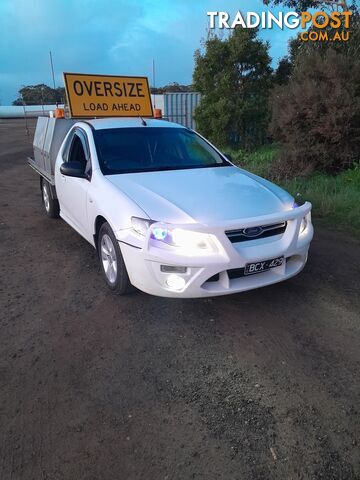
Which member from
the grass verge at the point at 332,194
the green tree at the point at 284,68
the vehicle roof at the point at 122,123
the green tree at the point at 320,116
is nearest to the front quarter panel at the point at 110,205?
the vehicle roof at the point at 122,123

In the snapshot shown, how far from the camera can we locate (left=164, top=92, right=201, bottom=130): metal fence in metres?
18.2

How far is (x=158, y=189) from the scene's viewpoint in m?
3.68

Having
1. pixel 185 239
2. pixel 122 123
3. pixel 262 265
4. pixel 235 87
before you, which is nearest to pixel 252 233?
pixel 262 265

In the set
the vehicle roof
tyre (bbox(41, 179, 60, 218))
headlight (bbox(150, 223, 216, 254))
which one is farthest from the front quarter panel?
tyre (bbox(41, 179, 60, 218))

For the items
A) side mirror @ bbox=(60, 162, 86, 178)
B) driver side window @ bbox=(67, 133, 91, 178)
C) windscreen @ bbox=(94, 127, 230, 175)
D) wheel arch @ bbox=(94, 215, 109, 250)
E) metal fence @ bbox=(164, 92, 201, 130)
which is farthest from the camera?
metal fence @ bbox=(164, 92, 201, 130)

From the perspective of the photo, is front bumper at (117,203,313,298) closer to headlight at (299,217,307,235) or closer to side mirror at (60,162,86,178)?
headlight at (299,217,307,235)

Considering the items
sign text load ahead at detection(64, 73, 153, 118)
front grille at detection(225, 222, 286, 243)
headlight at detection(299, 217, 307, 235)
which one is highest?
sign text load ahead at detection(64, 73, 153, 118)

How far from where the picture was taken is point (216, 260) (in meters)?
3.05

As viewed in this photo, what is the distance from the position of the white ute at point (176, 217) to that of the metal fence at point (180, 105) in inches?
561

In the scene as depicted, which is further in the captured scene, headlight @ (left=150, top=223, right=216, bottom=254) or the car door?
the car door

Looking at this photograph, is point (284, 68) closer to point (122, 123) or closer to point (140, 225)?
point (122, 123)

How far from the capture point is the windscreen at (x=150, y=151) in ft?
14.1

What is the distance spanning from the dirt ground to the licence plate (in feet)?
1.50

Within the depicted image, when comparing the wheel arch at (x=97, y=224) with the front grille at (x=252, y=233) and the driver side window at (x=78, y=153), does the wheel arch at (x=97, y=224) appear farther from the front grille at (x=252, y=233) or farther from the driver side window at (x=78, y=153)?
the front grille at (x=252, y=233)
